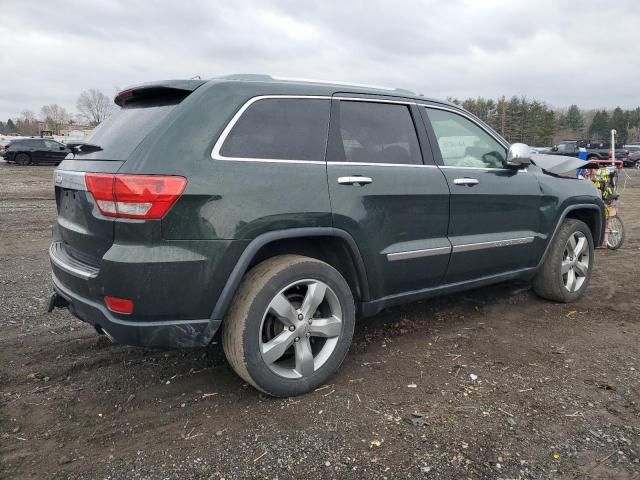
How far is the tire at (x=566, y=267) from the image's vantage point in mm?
4641

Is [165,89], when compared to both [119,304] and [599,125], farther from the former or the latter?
[599,125]

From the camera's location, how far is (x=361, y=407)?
9.37 feet

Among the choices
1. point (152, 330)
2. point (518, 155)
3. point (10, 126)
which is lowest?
point (152, 330)

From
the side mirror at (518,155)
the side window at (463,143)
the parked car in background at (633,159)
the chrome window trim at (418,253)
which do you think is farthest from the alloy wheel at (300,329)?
the parked car in background at (633,159)

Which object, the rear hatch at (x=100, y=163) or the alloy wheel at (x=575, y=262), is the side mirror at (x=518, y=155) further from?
the rear hatch at (x=100, y=163)

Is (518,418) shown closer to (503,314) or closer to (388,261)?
(388,261)

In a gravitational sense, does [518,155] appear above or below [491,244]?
above

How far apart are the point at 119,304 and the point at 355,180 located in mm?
1525

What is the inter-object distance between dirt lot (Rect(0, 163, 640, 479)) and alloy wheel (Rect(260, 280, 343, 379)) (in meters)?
0.21

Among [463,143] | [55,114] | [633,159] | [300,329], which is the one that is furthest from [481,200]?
[55,114]

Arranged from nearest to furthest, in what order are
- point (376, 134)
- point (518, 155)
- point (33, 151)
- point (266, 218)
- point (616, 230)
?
point (266, 218), point (376, 134), point (518, 155), point (616, 230), point (33, 151)

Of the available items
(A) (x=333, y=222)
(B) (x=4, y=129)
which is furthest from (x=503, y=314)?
(B) (x=4, y=129)

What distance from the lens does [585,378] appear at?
128 inches

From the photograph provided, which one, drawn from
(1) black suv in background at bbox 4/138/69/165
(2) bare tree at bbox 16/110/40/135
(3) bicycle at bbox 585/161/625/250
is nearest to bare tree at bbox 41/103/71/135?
(2) bare tree at bbox 16/110/40/135
